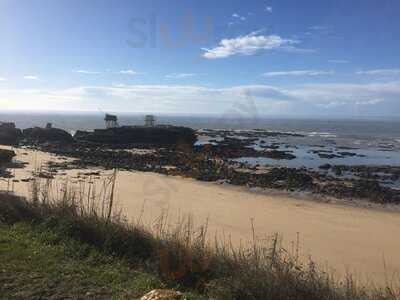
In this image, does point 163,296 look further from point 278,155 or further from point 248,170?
point 278,155

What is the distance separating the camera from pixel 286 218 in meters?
16.0

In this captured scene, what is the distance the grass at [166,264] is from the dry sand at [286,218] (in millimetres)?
3632

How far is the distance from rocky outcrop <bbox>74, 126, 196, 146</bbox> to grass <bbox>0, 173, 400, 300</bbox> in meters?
37.6

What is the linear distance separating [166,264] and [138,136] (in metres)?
41.0

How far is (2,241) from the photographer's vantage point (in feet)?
25.2

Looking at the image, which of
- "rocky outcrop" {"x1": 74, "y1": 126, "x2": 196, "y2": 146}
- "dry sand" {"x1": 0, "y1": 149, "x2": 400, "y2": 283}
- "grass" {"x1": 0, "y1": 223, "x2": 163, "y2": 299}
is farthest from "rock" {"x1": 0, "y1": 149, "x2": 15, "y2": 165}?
"grass" {"x1": 0, "y1": 223, "x2": 163, "y2": 299}

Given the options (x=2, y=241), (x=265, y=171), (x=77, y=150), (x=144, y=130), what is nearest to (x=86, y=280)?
(x=2, y=241)

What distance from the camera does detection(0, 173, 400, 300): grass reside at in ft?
19.2

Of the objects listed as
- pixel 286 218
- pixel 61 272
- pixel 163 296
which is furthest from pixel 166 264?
pixel 286 218

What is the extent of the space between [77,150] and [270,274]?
33669 mm

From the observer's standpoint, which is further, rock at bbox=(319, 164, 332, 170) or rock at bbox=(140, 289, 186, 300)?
rock at bbox=(319, 164, 332, 170)

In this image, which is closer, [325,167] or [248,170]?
[248,170]

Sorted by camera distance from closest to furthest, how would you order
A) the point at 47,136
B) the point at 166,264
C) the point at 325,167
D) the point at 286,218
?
the point at 166,264 → the point at 286,218 → the point at 325,167 → the point at 47,136

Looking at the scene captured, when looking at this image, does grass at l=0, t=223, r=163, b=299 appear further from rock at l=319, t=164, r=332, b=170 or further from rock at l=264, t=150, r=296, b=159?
rock at l=264, t=150, r=296, b=159
